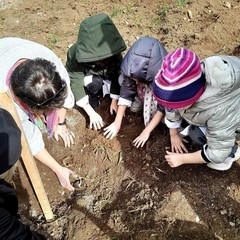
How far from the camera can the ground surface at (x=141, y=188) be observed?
8.53ft

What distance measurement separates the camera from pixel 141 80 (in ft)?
9.04

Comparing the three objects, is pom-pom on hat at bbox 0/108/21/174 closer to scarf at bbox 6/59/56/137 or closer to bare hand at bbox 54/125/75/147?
scarf at bbox 6/59/56/137

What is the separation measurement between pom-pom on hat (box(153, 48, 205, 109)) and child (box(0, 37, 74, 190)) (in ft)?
2.08

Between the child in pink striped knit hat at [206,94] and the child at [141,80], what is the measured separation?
42 centimetres

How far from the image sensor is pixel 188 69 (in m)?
2.11

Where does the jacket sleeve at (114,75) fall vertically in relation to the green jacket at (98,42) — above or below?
below

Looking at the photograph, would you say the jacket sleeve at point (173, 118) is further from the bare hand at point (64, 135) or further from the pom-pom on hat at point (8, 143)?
the pom-pom on hat at point (8, 143)

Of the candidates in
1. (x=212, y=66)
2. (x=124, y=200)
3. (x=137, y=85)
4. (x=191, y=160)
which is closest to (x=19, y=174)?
(x=124, y=200)

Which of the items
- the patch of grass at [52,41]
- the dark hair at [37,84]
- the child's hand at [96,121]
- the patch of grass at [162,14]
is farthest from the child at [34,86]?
the patch of grass at [162,14]

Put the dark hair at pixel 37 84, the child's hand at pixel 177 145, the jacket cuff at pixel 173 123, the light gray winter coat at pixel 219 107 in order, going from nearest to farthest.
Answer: the light gray winter coat at pixel 219 107, the dark hair at pixel 37 84, the jacket cuff at pixel 173 123, the child's hand at pixel 177 145

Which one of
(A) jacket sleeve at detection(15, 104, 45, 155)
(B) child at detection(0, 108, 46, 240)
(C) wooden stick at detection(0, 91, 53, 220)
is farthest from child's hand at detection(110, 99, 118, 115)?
(B) child at detection(0, 108, 46, 240)

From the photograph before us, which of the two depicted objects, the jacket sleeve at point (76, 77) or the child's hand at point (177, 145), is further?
the jacket sleeve at point (76, 77)

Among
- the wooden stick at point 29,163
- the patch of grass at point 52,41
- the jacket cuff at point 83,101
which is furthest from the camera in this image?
the patch of grass at point 52,41

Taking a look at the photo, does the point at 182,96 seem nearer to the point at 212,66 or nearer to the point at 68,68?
the point at 212,66
